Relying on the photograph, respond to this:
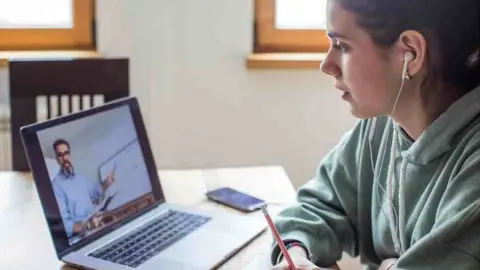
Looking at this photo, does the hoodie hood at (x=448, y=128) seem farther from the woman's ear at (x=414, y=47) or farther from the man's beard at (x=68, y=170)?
the man's beard at (x=68, y=170)

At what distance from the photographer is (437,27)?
1.13m

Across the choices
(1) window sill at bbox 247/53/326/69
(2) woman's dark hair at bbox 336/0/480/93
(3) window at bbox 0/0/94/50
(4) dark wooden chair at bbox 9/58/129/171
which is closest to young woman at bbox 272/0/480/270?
(2) woman's dark hair at bbox 336/0/480/93

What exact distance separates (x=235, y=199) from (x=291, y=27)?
4.57 ft

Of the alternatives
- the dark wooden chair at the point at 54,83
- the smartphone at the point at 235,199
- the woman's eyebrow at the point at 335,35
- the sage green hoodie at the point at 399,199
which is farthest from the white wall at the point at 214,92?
the woman's eyebrow at the point at 335,35

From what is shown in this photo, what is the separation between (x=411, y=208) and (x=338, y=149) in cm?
27

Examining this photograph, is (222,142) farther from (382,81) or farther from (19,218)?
(382,81)

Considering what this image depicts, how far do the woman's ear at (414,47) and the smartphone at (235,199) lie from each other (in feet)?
1.82

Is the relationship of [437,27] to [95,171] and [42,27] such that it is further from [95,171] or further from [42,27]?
[42,27]

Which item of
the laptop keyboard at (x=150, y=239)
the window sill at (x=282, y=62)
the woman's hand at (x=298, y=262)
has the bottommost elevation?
the laptop keyboard at (x=150, y=239)

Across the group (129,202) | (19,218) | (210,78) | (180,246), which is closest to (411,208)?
(180,246)

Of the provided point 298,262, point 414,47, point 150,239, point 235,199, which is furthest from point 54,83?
point 414,47

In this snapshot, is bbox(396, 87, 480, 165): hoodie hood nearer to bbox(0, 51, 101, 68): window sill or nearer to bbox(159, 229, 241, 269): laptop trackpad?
bbox(159, 229, 241, 269): laptop trackpad

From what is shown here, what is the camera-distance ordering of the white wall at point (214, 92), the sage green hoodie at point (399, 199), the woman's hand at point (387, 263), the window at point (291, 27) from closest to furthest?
the sage green hoodie at point (399, 199)
the woman's hand at point (387, 263)
the white wall at point (214, 92)
the window at point (291, 27)

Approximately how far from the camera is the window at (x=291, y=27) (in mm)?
→ 2867
